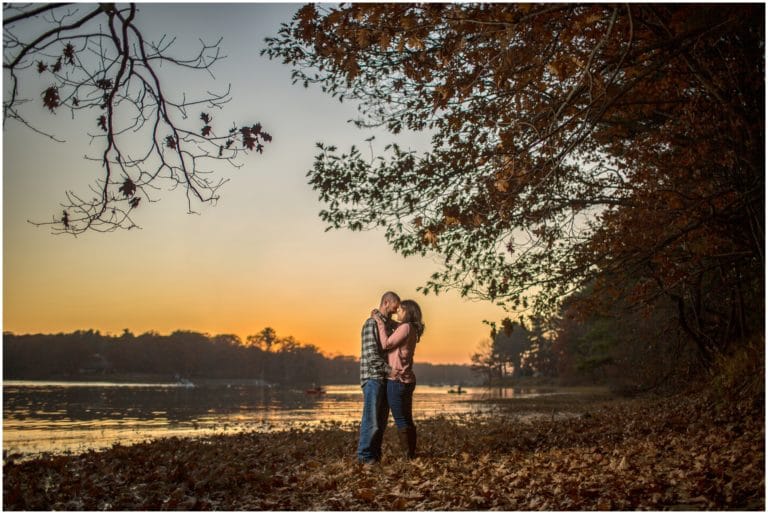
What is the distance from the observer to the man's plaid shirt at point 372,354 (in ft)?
23.1

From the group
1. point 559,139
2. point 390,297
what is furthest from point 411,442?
point 559,139

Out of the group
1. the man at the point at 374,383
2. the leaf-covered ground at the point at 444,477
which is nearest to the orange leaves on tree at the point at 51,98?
the leaf-covered ground at the point at 444,477

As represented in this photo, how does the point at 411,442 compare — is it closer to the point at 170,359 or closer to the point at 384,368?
the point at 384,368

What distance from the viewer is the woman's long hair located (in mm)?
7086

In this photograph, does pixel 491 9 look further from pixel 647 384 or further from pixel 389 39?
pixel 647 384

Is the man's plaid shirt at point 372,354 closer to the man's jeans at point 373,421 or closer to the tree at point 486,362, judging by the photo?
the man's jeans at point 373,421

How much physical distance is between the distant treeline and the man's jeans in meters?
19.8

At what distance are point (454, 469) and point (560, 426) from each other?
517 centimetres

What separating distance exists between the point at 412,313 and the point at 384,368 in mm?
674

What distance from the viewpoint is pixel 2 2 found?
235 inches

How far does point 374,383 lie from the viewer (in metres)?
7.06

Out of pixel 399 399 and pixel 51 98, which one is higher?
pixel 51 98

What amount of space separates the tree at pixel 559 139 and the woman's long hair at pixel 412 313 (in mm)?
713

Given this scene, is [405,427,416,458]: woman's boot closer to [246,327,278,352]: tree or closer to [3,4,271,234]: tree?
[3,4,271,234]: tree
